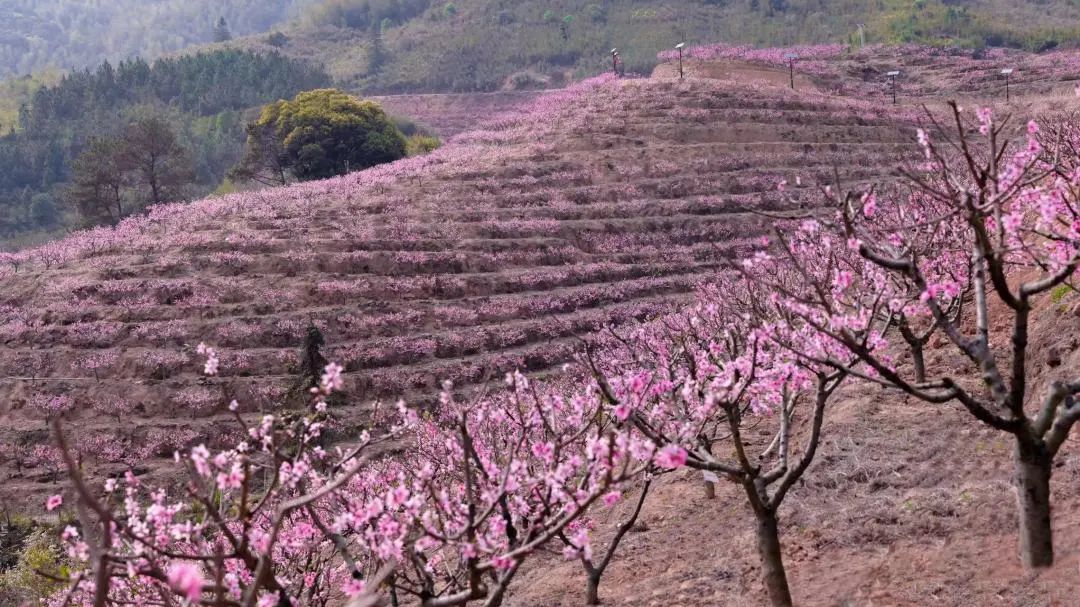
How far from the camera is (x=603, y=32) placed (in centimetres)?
9656

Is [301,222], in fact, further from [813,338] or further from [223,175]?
[223,175]

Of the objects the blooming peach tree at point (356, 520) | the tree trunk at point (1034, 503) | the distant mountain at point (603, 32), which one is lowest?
the tree trunk at point (1034, 503)

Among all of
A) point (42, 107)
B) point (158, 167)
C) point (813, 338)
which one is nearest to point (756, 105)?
point (158, 167)

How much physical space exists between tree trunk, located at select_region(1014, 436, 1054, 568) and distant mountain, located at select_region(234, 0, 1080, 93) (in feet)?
259

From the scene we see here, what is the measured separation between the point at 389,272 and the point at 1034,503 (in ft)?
92.5

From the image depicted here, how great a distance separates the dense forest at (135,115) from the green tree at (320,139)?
19.8 meters

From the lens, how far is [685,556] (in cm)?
1127

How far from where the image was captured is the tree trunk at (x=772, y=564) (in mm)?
→ 7910

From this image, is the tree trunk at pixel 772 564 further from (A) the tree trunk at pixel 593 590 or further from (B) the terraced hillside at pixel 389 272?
(B) the terraced hillside at pixel 389 272

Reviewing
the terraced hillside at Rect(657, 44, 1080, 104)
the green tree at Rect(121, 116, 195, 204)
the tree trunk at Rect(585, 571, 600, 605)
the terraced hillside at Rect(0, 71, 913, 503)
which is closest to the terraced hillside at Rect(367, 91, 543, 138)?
the terraced hillside at Rect(657, 44, 1080, 104)

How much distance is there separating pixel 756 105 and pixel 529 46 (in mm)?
50858

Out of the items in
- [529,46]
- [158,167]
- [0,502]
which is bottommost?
[0,502]

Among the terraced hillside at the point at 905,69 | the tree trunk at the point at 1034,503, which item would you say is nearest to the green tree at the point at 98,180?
the terraced hillside at the point at 905,69

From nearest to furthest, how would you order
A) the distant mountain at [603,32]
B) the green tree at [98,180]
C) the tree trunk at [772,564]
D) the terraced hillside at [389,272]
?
the tree trunk at [772,564] → the terraced hillside at [389,272] → the green tree at [98,180] → the distant mountain at [603,32]
